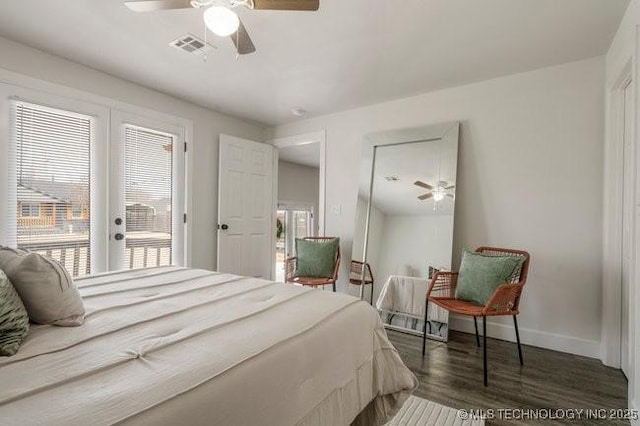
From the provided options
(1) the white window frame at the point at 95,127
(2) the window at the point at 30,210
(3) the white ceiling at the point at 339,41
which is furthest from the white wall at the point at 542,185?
(2) the window at the point at 30,210

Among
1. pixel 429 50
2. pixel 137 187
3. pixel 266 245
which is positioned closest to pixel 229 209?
pixel 266 245

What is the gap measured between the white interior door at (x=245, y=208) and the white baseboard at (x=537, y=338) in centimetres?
257

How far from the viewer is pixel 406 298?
3.19m

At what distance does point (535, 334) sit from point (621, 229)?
110cm

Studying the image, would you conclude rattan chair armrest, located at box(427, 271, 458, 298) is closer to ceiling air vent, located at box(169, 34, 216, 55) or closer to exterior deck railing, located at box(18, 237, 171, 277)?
ceiling air vent, located at box(169, 34, 216, 55)

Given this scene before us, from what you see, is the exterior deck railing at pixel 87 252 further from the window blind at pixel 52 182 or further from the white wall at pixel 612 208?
the white wall at pixel 612 208

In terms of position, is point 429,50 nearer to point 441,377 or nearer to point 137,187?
point 441,377

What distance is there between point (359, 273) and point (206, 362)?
2912 mm

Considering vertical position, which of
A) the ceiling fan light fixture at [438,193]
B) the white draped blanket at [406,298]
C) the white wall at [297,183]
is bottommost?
the white draped blanket at [406,298]

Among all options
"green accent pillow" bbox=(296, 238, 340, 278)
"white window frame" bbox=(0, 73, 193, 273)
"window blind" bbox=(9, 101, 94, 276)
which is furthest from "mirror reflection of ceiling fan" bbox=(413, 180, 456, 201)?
"window blind" bbox=(9, 101, 94, 276)

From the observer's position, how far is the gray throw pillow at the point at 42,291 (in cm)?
115

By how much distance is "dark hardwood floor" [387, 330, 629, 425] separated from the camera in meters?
1.91

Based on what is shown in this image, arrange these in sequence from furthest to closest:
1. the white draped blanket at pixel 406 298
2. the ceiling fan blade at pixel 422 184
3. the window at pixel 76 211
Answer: the ceiling fan blade at pixel 422 184 < the white draped blanket at pixel 406 298 < the window at pixel 76 211

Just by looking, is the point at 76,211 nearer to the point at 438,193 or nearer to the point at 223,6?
the point at 223,6
